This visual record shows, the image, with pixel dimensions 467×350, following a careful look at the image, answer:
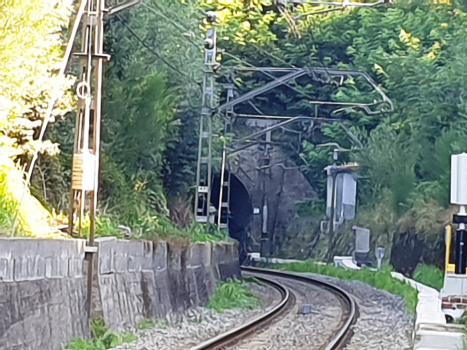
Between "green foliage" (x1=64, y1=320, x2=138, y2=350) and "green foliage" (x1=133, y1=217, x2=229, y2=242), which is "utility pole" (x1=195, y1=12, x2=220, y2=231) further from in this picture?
"green foliage" (x1=64, y1=320, x2=138, y2=350)

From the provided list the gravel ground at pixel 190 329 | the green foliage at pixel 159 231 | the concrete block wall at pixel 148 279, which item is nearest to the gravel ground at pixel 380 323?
the gravel ground at pixel 190 329

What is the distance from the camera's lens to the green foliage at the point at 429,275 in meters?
24.6

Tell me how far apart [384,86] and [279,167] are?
13.9m

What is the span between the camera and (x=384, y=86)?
103 ft

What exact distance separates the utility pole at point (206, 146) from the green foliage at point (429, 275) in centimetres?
552

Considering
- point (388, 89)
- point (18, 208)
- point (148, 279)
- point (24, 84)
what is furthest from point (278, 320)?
point (388, 89)

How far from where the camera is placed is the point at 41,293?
32.7ft

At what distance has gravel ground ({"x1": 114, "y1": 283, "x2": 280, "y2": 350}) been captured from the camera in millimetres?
11945

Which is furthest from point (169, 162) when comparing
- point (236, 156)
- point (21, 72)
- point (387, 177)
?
point (236, 156)

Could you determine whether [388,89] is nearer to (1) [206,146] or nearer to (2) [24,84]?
(1) [206,146]

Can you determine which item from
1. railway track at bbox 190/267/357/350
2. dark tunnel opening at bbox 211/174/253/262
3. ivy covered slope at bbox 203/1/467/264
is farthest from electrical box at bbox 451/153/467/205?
dark tunnel opening at bbox 211/174/253/262

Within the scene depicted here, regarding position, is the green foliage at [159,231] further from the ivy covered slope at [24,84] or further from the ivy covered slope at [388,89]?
the ivy covered slope at [388,89]

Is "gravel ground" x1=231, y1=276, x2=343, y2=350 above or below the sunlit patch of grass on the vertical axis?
below

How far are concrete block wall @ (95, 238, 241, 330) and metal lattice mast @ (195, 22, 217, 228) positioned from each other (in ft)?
11.5
